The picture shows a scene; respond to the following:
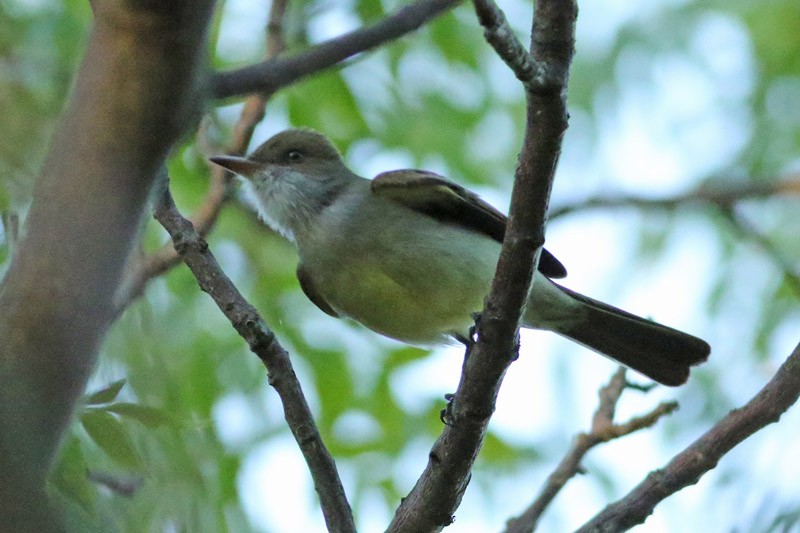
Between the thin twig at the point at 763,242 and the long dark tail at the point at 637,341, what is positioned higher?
the thin twig at the point at 763,242

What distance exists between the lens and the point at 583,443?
15.1ft

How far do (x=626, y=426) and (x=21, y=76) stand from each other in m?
2.80

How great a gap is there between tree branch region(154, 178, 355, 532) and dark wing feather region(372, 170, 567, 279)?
2.06 metres

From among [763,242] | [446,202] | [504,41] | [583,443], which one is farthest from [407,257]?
[763,242]

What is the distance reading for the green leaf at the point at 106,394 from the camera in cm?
264

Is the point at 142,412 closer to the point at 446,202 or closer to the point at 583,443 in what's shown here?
the point at 583,443

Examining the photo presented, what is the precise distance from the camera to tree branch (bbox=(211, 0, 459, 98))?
2.20 m

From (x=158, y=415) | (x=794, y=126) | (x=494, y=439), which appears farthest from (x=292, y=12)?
(x=794, y=126)

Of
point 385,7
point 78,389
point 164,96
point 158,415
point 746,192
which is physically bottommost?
point 78,389

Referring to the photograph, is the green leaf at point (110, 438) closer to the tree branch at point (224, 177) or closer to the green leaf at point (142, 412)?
→ the green leaf at point (142, 412)

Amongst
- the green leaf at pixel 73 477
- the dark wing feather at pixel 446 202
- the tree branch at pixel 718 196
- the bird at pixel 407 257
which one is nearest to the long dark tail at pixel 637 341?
the bird at pixel 407 257

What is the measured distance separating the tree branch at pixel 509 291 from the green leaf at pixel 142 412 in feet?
3.59

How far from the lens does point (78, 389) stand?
5.37 ft

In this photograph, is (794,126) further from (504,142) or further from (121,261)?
(121,261)
